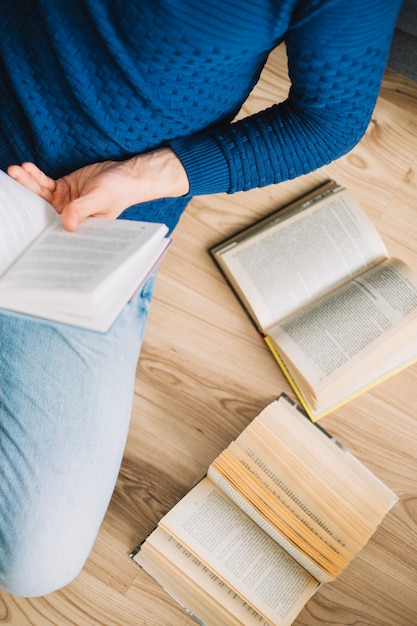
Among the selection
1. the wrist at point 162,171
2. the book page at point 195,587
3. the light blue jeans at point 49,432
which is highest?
the wrist at point 162,171

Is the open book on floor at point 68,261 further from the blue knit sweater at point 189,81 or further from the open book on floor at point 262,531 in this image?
the open book on floor at point 262,531

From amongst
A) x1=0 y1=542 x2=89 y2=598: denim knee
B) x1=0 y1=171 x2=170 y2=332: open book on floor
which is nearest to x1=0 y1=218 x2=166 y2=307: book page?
x1=0 y1=171 x2=170 y2=332: open book on floor

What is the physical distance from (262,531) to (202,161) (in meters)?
0.61

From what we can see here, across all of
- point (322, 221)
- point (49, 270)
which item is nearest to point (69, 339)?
point (49, 270)

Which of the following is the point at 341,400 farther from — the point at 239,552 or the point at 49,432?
the point at 49,432

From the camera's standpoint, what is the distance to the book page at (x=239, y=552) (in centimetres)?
81

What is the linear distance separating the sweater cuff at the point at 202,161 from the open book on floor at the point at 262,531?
43 cm

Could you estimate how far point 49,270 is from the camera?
0.49 meters

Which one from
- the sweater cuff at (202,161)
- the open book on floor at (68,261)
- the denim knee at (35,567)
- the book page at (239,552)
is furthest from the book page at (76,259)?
the book page at (239,552)

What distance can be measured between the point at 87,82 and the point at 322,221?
1.66 feet

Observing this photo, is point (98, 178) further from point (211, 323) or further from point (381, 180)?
point (381, 180)

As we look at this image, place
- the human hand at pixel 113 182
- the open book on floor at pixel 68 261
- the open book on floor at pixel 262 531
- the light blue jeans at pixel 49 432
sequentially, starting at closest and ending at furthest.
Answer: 1. the open book on floor at pixel 68 261
2. the human hand at pixel 113 182
3. the light blue jeans at pixel 49 432
4. the open book on floor at pixel 262 531

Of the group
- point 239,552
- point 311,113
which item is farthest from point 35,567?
point 311,113

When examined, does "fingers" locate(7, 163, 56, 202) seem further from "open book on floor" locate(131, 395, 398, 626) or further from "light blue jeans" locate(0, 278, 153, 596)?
"open book on floor" locate(131, 395, 398, 626)
